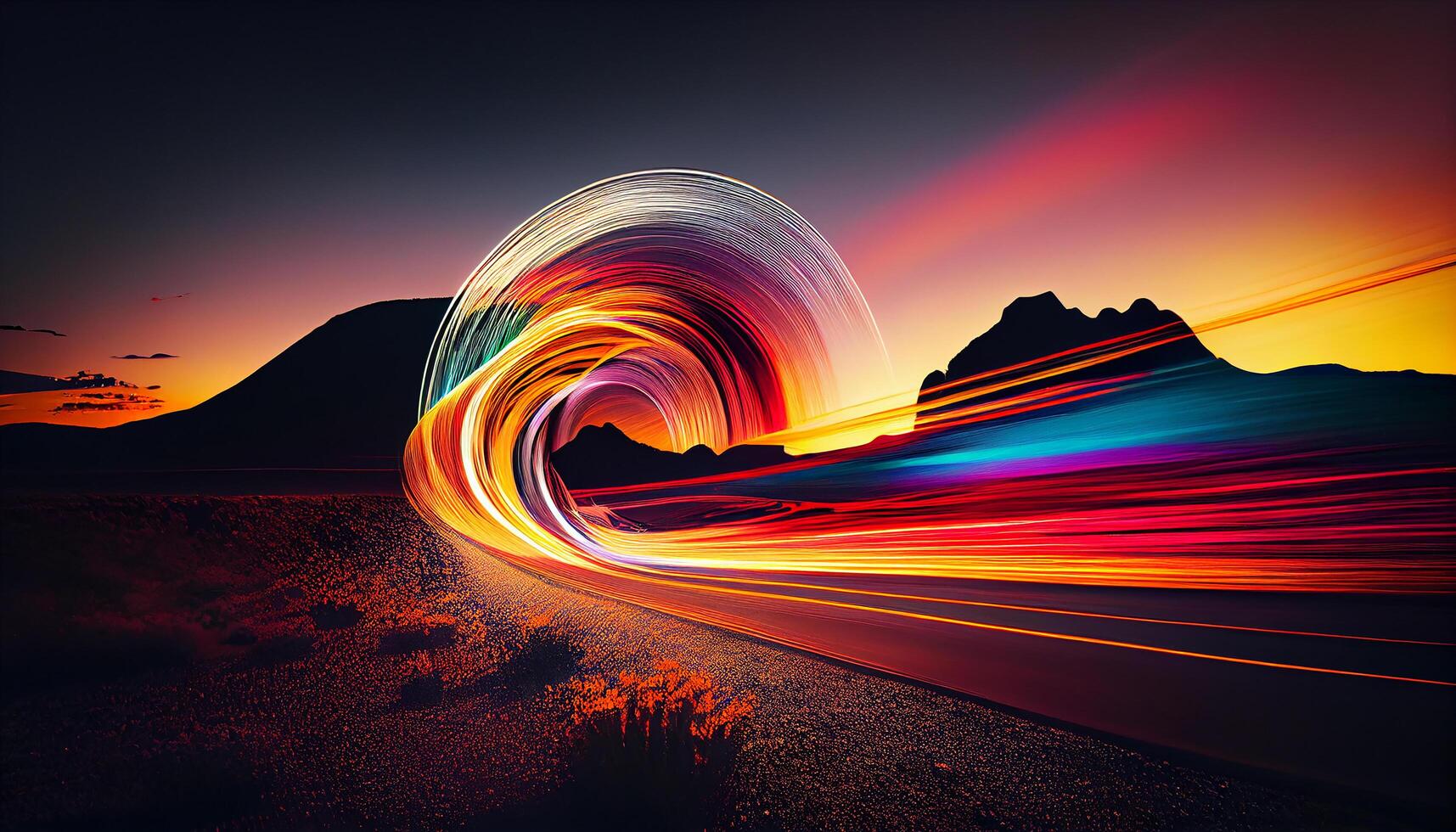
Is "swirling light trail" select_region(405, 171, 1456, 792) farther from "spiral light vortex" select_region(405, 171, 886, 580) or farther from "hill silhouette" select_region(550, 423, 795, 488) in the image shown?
"hill silhouette" select_region(550, 423, 795, 488)

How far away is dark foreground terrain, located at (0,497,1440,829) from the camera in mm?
2926

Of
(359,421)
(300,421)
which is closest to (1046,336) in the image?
(359,421)

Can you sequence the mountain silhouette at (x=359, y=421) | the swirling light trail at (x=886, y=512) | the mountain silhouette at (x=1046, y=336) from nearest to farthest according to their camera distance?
1. the swirling light trail at (x=886, y=512)
2. the mountain silhouette at (x=359, y=421)
3. the mountain silhouette at (x=1046, y=336)

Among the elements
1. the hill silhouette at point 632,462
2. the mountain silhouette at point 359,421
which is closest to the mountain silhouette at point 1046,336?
the mountain silhouette at point 359,421

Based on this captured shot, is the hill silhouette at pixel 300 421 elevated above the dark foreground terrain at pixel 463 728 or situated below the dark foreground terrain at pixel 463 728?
above

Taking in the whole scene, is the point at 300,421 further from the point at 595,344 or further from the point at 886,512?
the point at 886,512

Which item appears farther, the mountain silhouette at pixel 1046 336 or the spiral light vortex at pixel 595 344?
the mountain silhouette at pixel 1046 336

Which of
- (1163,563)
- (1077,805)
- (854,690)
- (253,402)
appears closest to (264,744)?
(854,690)

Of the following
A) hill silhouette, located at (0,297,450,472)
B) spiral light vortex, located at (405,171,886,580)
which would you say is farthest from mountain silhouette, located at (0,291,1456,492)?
spiral light vortex, located at (405,171,886,580)

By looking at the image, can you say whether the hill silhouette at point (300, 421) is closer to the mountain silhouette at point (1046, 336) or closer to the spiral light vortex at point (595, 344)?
the spiral light vortex at point (595, 344)

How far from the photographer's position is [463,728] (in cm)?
381

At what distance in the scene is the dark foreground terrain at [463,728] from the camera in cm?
293

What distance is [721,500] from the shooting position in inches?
623

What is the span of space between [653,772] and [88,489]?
8.88m
